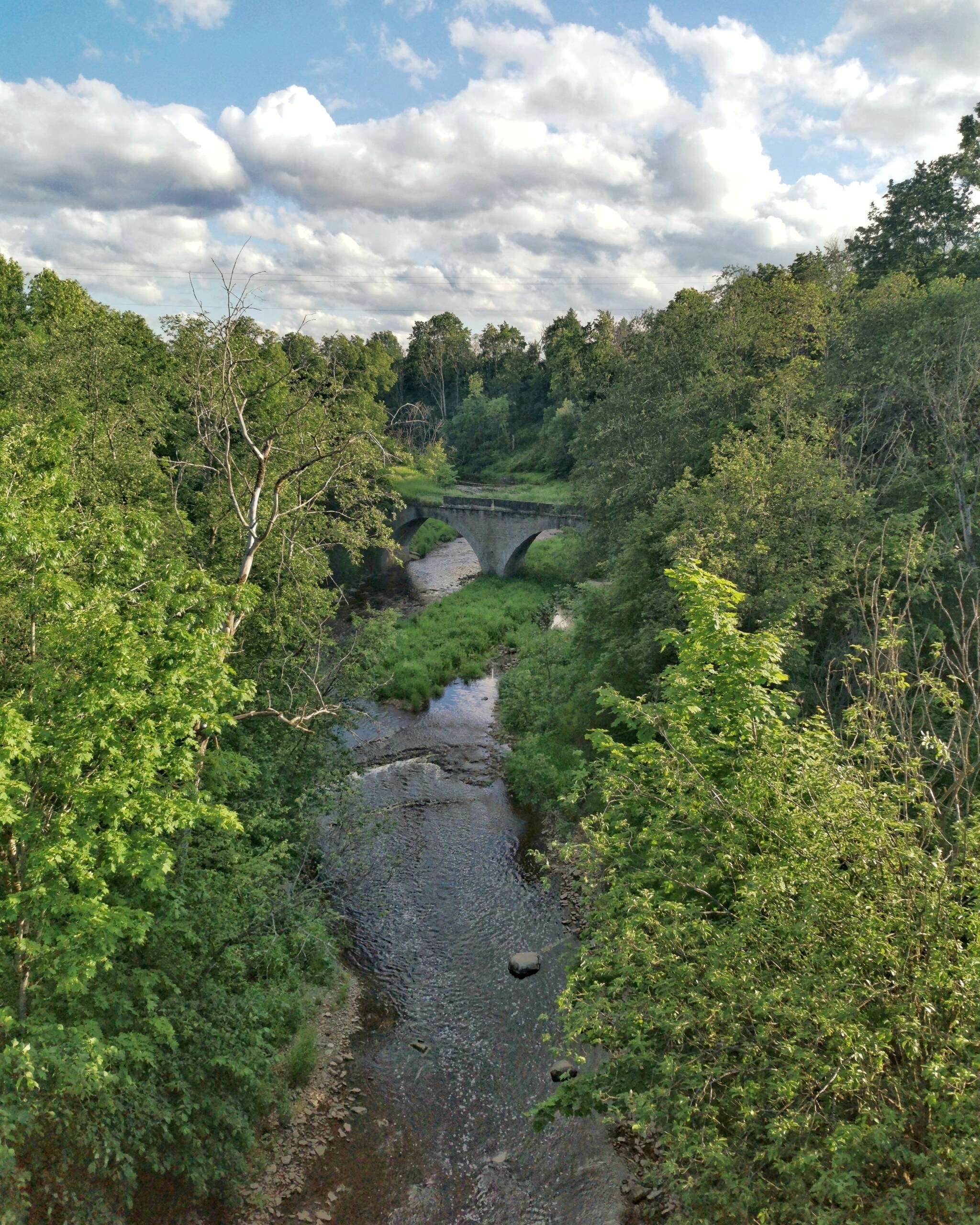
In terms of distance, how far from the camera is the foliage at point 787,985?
6.22 meters

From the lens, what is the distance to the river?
38.5 feet

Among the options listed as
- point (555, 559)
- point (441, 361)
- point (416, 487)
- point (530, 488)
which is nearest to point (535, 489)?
point (530, 488)

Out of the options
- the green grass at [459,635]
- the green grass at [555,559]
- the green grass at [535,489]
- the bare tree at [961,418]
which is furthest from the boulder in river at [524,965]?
the green grass at [535,489]

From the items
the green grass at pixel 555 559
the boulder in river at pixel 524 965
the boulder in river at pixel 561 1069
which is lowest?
the boulder in river at pixel 561 1069

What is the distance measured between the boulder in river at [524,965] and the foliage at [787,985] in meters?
6.07

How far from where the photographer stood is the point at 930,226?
39844 mm

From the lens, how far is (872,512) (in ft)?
62.7

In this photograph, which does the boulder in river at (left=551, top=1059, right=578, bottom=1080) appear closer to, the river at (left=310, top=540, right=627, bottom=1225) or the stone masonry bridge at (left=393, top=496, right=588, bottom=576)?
the river at (left=310, top=540, right=627, bottom=1225)

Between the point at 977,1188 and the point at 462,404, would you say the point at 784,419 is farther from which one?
the point at 462,404

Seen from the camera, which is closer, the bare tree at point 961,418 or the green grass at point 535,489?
the bare tree at point 961,418

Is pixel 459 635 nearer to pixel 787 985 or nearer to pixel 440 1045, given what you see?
pixel 440 1045

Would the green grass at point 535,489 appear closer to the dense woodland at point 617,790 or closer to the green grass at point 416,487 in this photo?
the green grass at point 416,487

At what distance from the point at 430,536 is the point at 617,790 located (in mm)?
56641

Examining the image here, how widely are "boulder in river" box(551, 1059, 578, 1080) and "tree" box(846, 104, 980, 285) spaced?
37.1m
